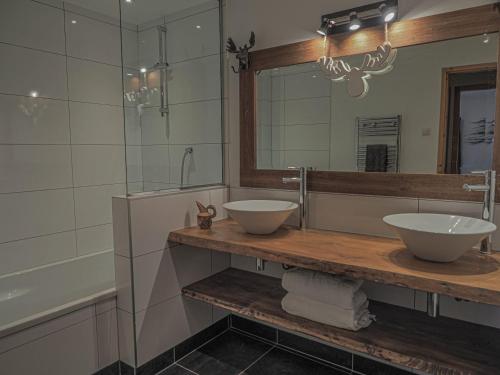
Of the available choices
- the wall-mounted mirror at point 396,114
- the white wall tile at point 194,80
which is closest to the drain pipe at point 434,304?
the wall-mounted mirror at point 396,114

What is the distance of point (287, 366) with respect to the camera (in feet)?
6.71

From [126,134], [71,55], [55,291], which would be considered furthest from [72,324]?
[71,55]

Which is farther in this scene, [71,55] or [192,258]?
[71,55]

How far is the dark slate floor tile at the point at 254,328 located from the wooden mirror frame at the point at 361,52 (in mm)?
927

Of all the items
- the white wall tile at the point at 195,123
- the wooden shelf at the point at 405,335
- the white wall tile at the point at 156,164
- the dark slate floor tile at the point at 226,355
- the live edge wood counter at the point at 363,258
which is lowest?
the dark slate floor tile at the point at 226,355

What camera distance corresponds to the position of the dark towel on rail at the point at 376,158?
184cm

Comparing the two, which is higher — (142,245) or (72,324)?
(142,245)

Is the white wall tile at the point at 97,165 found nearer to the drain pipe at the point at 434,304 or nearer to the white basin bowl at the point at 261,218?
the white basin bowl at the point at 261,218

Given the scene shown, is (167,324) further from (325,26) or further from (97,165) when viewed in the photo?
(325,26)

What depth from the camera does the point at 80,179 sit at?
276 cm

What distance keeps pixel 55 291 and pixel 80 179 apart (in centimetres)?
84

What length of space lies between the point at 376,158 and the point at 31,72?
231cm

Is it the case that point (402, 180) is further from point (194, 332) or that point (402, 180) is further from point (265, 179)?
point (194, 332)

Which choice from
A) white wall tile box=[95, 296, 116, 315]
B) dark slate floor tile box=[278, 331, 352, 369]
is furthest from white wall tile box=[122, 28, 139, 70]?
dark slate floor tile box=[278, 331, 352, 369]
